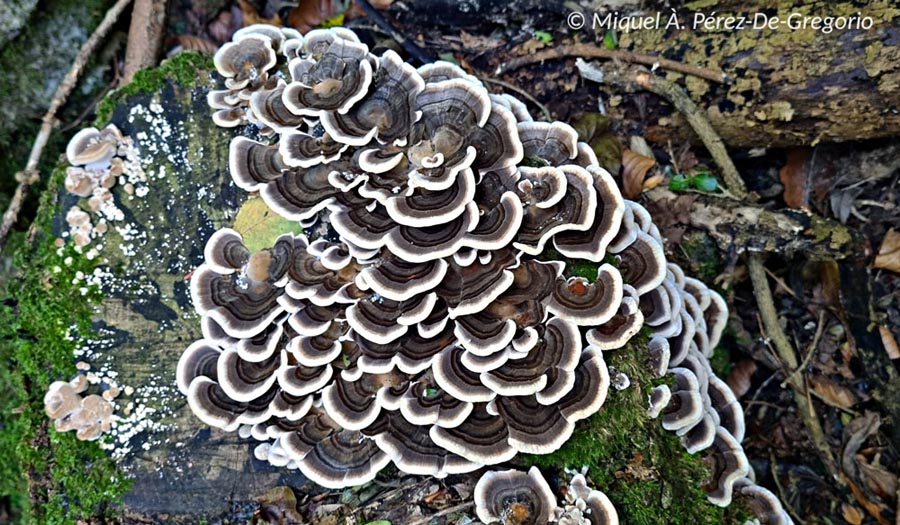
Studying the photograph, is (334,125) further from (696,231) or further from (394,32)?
(696,231)

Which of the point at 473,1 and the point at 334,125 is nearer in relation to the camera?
the point at 334,125

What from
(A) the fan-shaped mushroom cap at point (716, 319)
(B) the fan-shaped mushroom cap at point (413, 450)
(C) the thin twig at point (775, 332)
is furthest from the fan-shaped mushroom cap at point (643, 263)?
(C) the thin twig at point (775, 332)

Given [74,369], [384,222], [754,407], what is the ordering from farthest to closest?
[754,407] → [74,369] → [384,222]

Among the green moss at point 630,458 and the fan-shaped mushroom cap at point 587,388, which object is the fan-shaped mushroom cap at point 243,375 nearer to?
the green moss at point 630,458

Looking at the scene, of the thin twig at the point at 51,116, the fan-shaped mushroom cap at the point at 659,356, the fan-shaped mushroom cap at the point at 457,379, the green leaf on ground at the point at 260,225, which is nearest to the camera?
the fan-shaped mushroom cap at the point at 457,379

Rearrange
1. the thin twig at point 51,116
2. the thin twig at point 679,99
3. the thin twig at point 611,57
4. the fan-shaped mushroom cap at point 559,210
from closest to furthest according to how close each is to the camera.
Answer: the fan-shaped mushroom cap at point 559,210
the thin twig at point 611,57
the thin twig at point 679,99
the thin twig at point 51,116

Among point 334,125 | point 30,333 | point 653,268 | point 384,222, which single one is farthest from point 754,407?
point 30,333

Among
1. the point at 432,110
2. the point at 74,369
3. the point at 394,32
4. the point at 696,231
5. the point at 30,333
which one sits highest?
the point at 394,32
